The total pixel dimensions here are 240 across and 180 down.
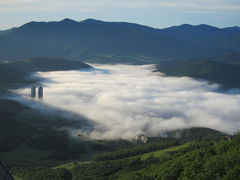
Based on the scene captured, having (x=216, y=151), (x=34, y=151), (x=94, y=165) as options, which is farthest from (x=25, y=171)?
(x=216, y=151)

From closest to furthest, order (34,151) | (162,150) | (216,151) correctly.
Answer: (216,151) < (162,150) < (34,151)

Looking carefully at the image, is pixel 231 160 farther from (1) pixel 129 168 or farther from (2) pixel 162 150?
(2) pixel 162 150

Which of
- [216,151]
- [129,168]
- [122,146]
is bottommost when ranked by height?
[122,146]

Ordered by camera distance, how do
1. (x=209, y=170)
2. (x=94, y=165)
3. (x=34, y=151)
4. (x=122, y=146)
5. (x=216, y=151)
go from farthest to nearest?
(x=122, y=146)
(x=34, y=151)
(x=94, y=165)
(x=216, y=151)
(x=209, y=170)

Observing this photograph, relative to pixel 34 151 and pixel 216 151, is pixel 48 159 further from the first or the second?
pixel 216 151

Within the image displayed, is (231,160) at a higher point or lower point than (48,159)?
higher

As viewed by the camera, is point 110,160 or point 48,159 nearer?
point 110,160

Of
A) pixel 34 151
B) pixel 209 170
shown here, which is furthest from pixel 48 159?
A: pixel 209 170

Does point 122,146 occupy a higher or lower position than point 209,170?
lower

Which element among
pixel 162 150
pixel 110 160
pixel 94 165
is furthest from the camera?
pixel 162 150
